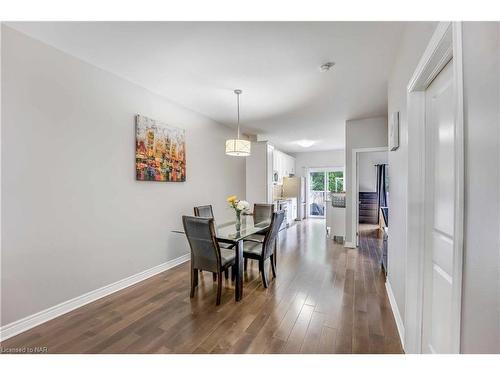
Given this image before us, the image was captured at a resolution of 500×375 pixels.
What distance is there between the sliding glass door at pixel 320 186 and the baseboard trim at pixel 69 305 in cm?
656

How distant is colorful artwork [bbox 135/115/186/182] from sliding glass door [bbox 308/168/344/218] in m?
6.07

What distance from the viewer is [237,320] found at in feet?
6.73

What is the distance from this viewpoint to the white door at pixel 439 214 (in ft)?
3.99

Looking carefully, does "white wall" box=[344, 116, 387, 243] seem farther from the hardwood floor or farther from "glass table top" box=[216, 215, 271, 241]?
"glass table top" box=[216, 215, 271, 241]

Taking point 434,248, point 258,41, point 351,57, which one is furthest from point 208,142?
point 434,248

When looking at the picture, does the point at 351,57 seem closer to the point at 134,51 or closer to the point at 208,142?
the point at 134,51

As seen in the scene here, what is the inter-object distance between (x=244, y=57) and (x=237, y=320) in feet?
8.40

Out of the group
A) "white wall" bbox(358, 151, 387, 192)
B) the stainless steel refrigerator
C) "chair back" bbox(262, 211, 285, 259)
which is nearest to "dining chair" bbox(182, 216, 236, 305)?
"chair back" bbox(262, 211, 285, 259)

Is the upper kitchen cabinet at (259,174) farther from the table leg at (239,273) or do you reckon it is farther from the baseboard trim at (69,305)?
the table leg at (239,273)

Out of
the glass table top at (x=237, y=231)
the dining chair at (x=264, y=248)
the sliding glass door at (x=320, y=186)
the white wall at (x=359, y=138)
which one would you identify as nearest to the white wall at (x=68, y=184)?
the glass table top at (x=237, y=231)

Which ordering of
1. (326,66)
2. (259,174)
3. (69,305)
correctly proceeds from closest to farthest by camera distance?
(69,305) < (326,66) < (259,174)

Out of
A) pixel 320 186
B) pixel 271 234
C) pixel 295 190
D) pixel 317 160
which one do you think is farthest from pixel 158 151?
pixel 320 186

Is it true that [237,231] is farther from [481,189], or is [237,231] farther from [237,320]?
[481,189]
